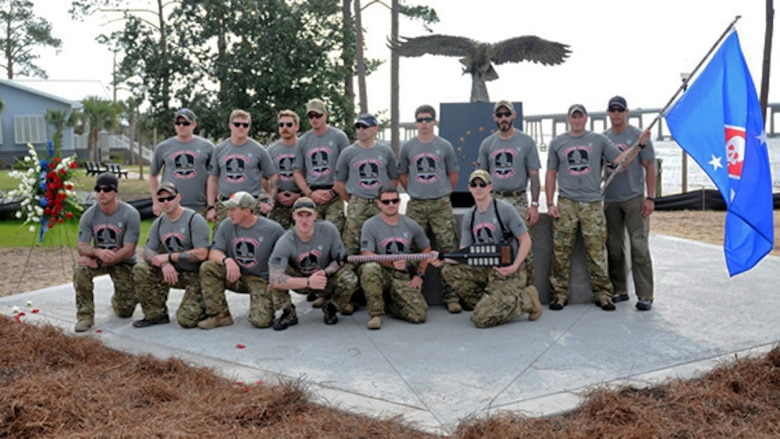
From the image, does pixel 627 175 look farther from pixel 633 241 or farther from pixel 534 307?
pixel 534 307

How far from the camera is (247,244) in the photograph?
595 cm

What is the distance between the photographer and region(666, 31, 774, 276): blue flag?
489cm

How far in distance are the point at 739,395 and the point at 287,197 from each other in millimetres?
3945

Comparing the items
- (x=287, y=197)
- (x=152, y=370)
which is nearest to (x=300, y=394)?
(x=152, y=370)

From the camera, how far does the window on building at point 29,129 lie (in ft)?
133

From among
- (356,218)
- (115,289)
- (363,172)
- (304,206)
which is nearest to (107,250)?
(115,289)

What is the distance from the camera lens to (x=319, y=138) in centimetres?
665

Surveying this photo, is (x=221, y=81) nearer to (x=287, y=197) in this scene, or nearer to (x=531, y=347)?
(x=287, y=197)

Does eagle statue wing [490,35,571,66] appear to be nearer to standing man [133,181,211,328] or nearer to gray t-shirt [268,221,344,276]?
gray t-shirt [268,221,344,276]

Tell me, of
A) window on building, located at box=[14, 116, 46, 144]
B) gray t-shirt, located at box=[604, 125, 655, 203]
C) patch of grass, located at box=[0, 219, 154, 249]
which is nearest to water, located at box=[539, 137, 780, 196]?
gray t-shirt, located at box=[604, 125, 655, 203]

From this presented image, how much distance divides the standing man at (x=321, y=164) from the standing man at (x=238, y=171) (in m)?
0.27

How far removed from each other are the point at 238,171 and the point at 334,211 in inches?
33.9

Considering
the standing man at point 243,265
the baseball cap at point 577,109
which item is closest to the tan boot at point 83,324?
the standing man at point 243,265

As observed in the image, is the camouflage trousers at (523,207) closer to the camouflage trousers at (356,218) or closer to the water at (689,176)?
the camouflage trousers at (356,218)
